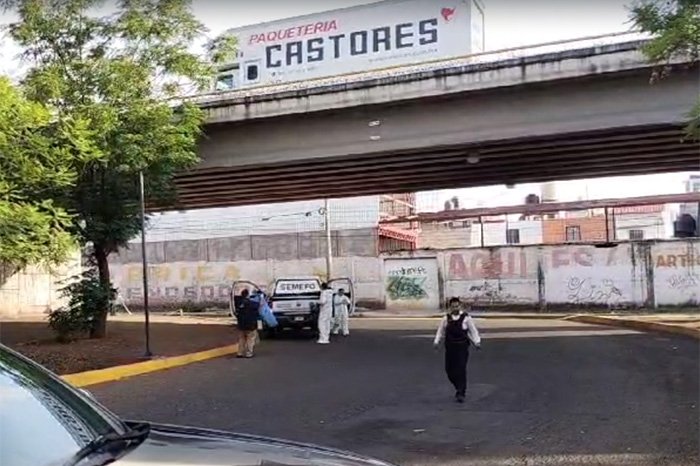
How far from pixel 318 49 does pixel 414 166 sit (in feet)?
55.9

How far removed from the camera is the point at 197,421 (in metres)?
9.71

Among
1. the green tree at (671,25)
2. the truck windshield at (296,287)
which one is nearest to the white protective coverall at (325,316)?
the truck windshield at (296,287)

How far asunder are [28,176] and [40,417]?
11942mm

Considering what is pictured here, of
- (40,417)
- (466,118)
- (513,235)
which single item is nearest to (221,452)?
(40,417)

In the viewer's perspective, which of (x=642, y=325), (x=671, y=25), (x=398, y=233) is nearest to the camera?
(x=671, y=25)

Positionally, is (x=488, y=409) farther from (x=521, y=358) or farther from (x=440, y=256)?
(x=440, y=256)

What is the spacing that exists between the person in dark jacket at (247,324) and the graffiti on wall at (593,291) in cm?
2453

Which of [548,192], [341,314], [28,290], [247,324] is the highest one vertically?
[548,192]

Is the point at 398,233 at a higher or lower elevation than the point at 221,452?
higher

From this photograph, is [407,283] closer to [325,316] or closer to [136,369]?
[325,316]

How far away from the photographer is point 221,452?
2.75m

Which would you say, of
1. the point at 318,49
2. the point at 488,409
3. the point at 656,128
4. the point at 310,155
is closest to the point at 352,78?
the point at 310,155

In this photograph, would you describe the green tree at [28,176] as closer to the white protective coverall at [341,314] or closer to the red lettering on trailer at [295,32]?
the white protective coverall at [341,314]

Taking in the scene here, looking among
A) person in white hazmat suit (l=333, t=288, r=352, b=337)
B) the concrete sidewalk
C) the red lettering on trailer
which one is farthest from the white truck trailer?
person in white hazmat suit (l=333, t=288, r=352, b=337)
